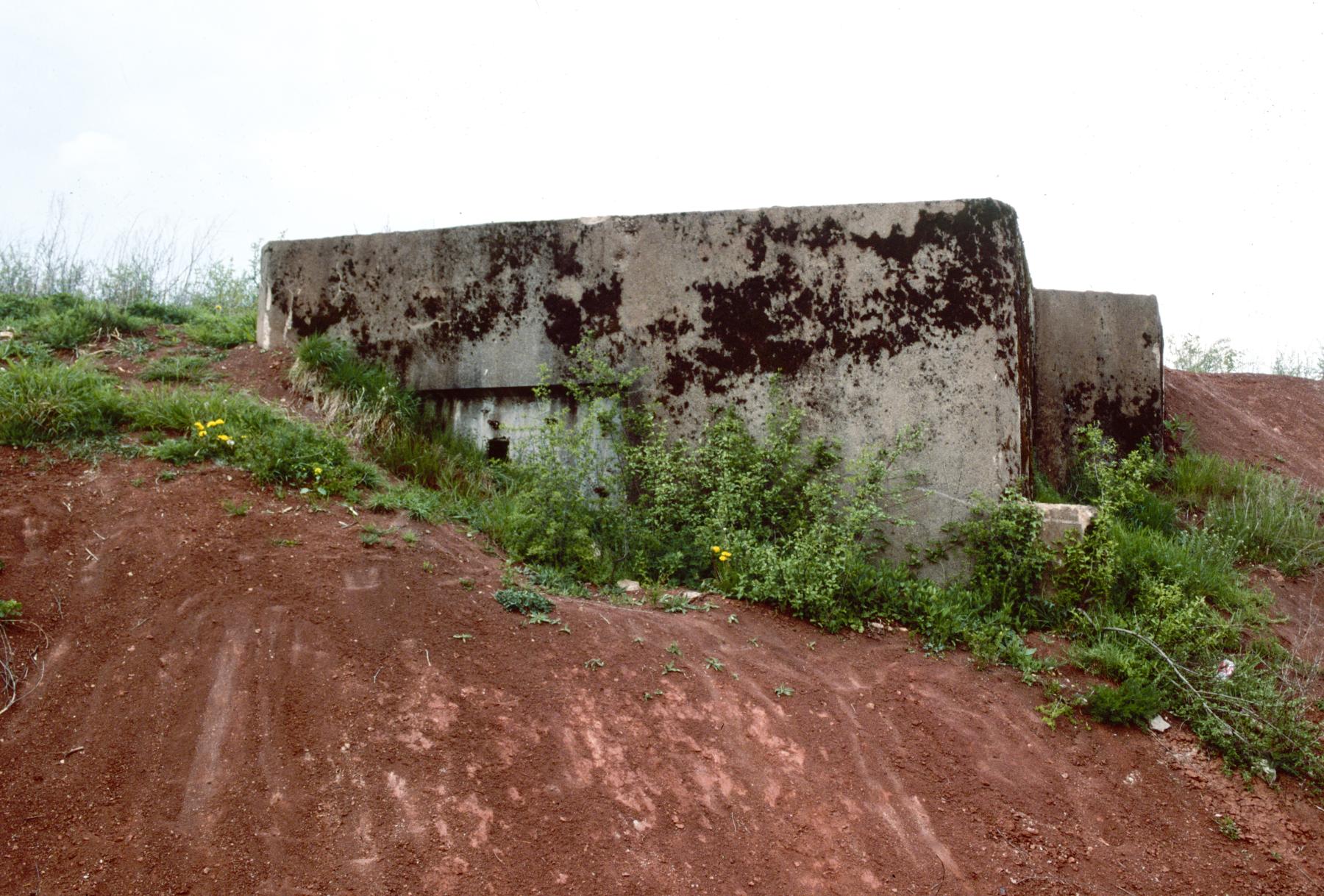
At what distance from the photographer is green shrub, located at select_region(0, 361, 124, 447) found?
15.4 feet

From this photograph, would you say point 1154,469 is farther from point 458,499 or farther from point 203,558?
point 203,558

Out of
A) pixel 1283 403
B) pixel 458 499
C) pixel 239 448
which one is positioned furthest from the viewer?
pixel 1283 403

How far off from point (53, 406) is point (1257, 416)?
28.3ft

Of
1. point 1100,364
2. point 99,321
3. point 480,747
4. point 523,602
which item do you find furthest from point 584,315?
point 1100,364

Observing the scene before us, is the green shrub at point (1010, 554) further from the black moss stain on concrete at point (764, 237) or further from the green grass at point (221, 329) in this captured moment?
the green grass at point (221, 329)

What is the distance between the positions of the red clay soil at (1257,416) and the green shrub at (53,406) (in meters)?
6.87

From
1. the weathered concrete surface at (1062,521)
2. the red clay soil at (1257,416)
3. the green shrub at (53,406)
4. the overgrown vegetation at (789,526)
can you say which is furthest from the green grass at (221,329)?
the red clay soil at (1257,416)

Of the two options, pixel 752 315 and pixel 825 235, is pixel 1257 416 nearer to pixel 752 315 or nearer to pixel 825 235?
pixel 825 235

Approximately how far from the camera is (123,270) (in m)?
8.81

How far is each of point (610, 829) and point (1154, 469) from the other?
4707 millimetres

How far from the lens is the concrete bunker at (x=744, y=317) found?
5.34 metres

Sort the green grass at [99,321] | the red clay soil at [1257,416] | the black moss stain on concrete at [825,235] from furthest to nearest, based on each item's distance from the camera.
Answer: the red clay soil at [1257,416] < the green grass at [99,321] < the black moss stain on concrete at [825,235]

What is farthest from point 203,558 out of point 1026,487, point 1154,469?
point 1154,469

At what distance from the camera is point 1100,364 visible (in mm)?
6312
